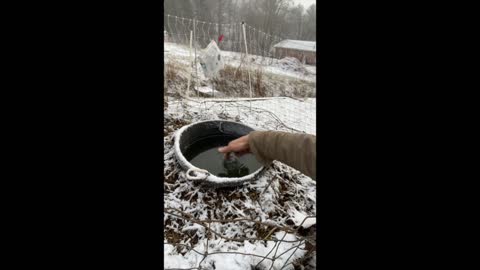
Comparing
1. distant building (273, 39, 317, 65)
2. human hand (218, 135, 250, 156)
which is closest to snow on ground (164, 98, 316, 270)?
human hand (218, 135, 250, 156)

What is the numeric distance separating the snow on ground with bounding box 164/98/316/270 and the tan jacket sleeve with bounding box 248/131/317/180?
0.26 meters

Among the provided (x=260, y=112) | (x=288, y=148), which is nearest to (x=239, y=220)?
(x=288, y=148)

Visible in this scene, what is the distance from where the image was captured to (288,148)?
0.79 m

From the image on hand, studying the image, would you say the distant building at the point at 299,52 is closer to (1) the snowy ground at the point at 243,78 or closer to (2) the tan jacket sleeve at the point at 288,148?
(1) the snowy ground at the point at 243,78

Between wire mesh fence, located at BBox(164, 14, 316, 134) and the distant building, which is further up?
the distant building

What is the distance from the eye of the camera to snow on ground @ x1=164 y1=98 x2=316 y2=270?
115 cm

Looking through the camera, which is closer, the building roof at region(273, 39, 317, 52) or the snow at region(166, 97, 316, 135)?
the snow at region(166, 97, 316, 135)

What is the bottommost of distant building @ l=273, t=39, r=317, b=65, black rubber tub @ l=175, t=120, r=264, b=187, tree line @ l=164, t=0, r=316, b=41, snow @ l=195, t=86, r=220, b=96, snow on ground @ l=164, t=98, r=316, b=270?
snow on ground @ l=164, t=98, r=316, b=270

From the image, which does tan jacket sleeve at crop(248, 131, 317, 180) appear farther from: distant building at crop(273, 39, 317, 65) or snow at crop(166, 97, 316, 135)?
distant building at crop(273, 39, 317, 65)

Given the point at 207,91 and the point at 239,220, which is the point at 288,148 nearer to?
the point at 239,220

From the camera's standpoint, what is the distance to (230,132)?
83.4 inches

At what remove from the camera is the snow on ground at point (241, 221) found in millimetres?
1146
